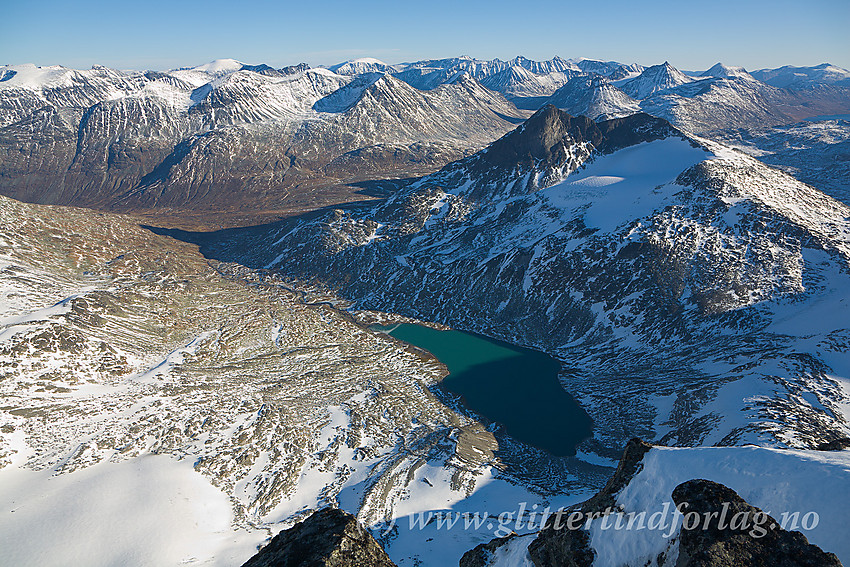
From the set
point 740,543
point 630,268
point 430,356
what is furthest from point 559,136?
point 740,543

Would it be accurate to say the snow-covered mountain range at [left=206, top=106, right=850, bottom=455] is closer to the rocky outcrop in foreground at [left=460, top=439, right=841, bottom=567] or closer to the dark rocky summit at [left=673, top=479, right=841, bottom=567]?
the rocky outcrop in foreground at [left=460, top=439, right=841, bottom=567]

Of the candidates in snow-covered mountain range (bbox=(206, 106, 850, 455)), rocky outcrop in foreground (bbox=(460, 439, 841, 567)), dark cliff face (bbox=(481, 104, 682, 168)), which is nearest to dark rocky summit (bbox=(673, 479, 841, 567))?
rocky outcrop in foreground (bbox=(460, 439, 841, 567))

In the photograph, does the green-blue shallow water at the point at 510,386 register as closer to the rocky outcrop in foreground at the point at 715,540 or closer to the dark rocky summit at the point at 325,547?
the rocky outcrop in foreground at the point at 715,540

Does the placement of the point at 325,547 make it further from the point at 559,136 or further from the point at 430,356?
the point at 559,136

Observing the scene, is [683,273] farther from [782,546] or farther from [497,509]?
[782,546]

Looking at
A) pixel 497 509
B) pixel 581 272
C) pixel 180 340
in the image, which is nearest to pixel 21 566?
pixel 497 509

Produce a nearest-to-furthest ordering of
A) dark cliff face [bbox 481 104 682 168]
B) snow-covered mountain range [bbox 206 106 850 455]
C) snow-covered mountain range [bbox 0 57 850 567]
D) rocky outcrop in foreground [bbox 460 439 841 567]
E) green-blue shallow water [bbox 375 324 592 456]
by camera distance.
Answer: rocky outcrop in foreground [bbox 460 439 841 567]
snow-covered mountain range [bbox 0 57 850 567]
snow-covered mountain range [bbox 206 106 850 455]
green-blue shallow water [bbox 375 324 592 456]
dark cliff face [bbox 481 104 682 168]
